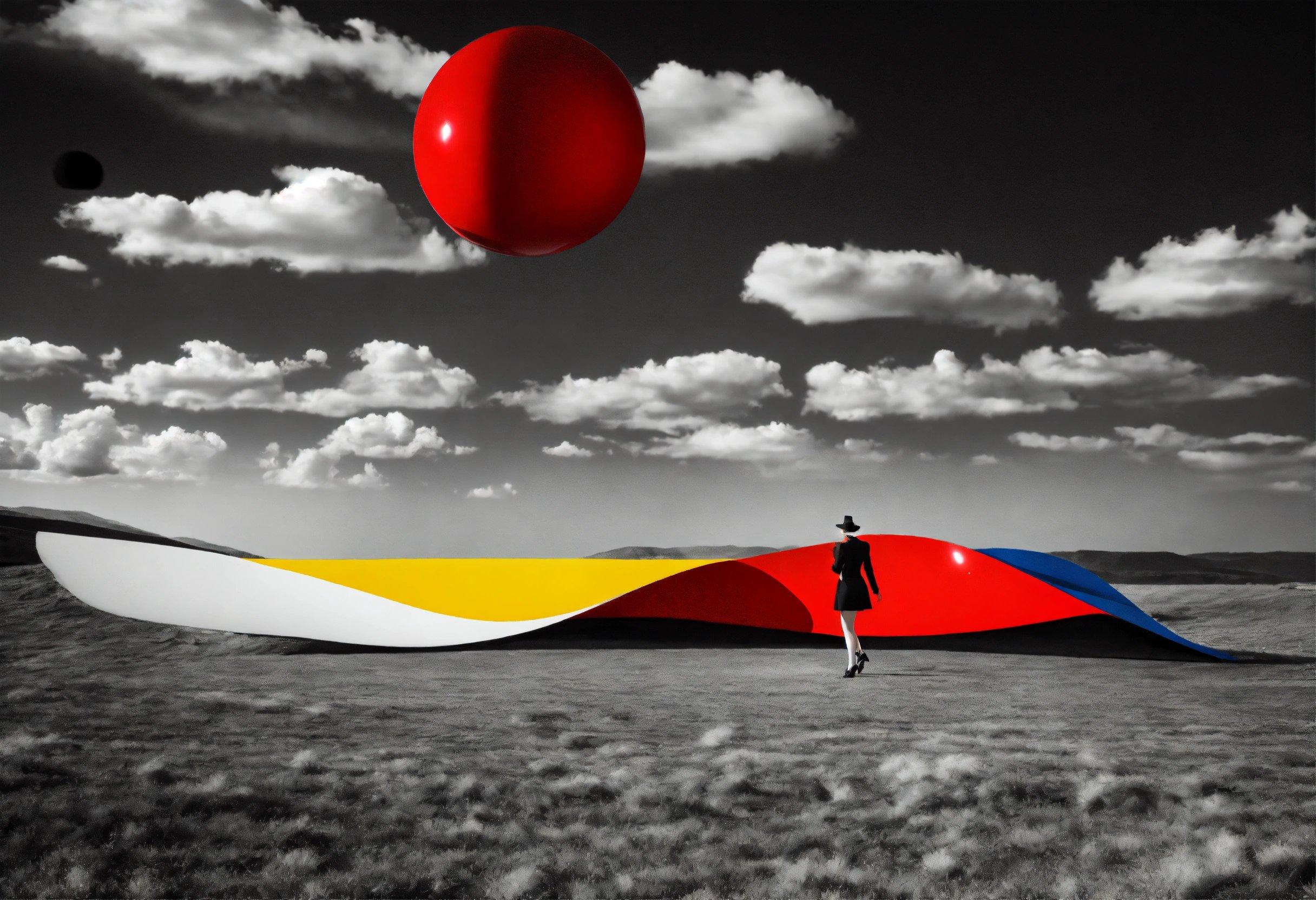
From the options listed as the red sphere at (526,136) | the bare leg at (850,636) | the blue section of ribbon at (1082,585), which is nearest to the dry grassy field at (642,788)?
the bare leg at (850,636)

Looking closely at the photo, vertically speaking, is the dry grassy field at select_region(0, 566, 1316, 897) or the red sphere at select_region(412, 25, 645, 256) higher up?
the red sphere at select_region(412, 25, 645, 256)

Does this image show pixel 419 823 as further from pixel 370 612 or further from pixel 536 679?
pixel 370 612

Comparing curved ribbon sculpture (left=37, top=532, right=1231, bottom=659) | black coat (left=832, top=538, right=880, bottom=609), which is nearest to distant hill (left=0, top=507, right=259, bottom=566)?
curved ribbon sculpture (left=37, top=532, right=1231, bottom=659)

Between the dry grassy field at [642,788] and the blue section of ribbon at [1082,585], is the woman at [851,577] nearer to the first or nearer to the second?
the dry grassy field at [642,788]

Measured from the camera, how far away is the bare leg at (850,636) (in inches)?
267

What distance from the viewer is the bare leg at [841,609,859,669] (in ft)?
22.2

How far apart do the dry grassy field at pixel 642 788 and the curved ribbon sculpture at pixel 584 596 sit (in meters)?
1.83

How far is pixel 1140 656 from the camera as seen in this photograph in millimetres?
7824

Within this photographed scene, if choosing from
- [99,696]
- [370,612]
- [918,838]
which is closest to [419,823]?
[918,838]

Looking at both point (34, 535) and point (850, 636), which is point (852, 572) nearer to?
point (850, 636)

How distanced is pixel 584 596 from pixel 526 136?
5997mm

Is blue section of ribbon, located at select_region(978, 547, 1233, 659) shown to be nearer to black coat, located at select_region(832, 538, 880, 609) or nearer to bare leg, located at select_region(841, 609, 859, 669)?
black coat, located at select_region(832, 538, 880, 609)

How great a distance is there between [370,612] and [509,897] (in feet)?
19.4

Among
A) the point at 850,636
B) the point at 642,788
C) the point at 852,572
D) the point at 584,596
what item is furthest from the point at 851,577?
the point at 642,788
